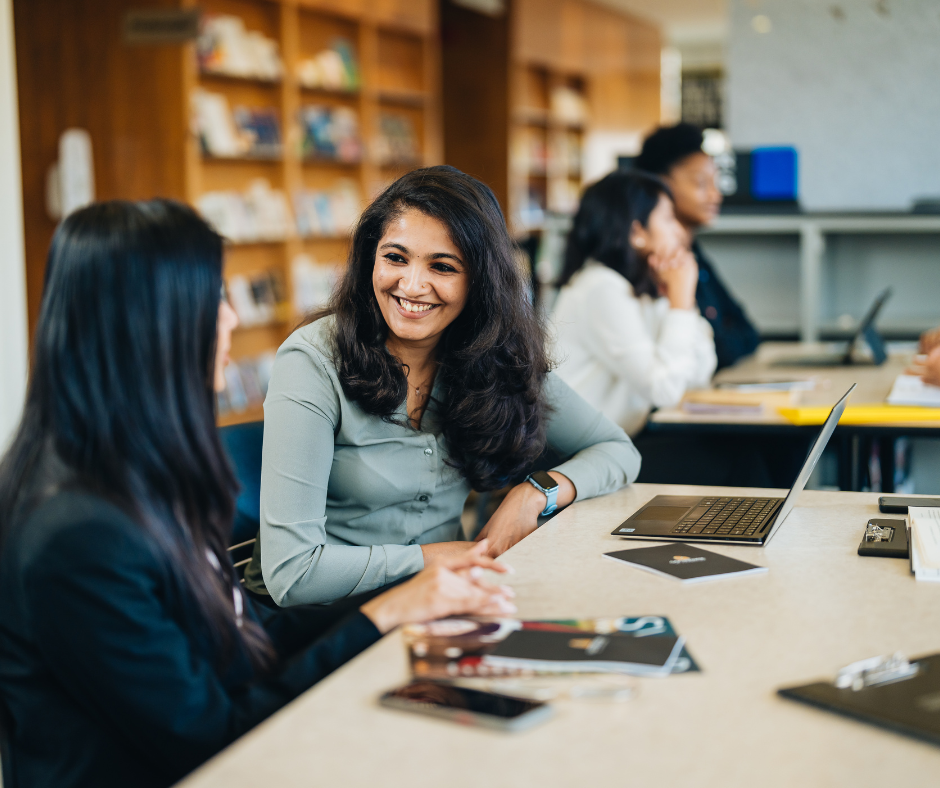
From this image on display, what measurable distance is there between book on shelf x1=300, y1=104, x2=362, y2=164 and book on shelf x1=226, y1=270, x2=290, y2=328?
0.79m

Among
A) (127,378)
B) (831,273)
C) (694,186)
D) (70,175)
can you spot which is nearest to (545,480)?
(127,378)

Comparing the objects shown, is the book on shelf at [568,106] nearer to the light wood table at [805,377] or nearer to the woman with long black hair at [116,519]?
the light wood table at [805,377]

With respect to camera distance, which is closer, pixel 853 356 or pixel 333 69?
pixel 853 356

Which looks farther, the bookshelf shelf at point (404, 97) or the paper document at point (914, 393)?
the bookshelf shelf at point (404, 97)

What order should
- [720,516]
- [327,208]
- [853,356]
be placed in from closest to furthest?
[720,516] < [853,356] < [327,208]

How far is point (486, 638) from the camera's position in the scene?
1.08 m

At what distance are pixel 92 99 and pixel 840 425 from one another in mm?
3780

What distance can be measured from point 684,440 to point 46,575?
2019mm

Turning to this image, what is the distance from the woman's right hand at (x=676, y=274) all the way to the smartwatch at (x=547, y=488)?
131 cm

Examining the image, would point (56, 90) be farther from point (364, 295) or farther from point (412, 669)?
point (412, 669)

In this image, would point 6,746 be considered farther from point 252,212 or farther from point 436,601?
point 252,212

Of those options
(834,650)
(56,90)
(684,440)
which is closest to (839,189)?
(684,440)

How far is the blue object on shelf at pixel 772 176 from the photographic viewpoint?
429cm

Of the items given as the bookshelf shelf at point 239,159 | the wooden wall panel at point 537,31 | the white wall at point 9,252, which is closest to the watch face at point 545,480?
the white wall at point 9,252
